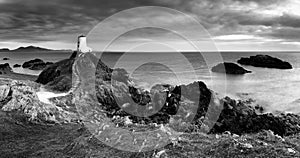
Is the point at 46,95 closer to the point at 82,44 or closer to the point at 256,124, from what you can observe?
the point at 82,44

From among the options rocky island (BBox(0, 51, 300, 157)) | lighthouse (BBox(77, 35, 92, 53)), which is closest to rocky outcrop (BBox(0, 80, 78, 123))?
rocky island (BBox(0, 51, 300, 157))

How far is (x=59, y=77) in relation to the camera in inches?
1950

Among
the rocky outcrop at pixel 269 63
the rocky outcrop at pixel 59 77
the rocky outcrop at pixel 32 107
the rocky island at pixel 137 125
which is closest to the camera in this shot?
the rocky island at pixel 137 125

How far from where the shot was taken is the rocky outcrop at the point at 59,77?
148 ft

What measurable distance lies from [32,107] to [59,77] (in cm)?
1868

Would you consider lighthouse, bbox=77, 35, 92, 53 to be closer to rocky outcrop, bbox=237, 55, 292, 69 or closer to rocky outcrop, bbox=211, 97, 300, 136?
rocky outcrop, bbox=211, 97, 300, 136

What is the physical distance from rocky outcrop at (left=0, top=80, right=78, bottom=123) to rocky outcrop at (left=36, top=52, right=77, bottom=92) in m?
8.13

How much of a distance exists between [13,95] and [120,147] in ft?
74.5

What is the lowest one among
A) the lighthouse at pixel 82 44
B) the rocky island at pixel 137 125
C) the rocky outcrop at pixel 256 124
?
the rocky outcrop at pixel 256 124

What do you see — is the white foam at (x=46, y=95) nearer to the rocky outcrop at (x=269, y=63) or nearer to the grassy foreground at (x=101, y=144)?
the grassy foreground at (x=101, y=144)

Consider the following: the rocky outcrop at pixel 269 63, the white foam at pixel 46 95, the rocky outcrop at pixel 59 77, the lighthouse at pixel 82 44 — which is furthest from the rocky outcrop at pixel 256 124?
the rocky outcrop at pixel 269 63

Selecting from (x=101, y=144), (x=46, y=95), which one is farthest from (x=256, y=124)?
(x=46, y=95)

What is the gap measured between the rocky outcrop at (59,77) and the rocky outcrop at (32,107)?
8.13 metres

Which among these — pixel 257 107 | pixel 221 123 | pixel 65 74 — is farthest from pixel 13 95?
pixel 257 107
